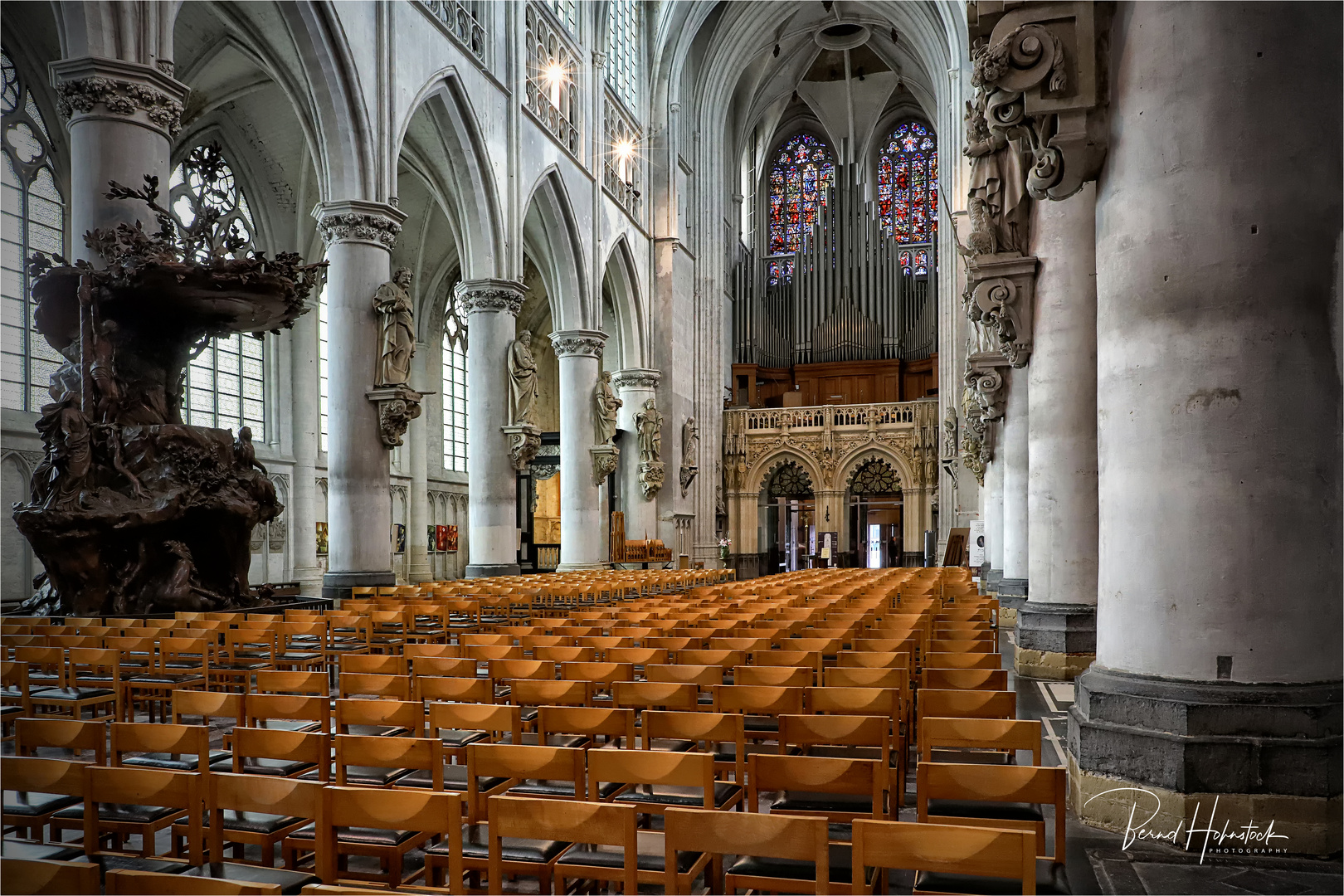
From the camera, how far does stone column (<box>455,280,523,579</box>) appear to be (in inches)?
917

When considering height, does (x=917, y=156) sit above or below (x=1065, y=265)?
above

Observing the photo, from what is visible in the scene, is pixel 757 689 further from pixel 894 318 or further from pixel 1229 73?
pixel 894 318

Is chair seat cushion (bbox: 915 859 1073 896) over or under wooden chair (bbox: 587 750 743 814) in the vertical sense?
under

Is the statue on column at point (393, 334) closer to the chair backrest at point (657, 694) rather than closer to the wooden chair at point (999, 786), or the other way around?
the chair backrest at point (657, 694)

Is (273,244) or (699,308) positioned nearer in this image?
(273,244)

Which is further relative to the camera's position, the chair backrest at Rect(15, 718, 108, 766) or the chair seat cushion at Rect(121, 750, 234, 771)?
the chair seat cushion at Rect(121, 750, 234, 771)

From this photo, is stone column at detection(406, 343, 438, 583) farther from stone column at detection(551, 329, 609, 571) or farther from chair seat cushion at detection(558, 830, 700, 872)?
chair seat cushion at detection(558, 830, 700, 872)

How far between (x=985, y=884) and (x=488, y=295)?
69.6 ft

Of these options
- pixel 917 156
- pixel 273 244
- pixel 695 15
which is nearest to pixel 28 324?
pixel 273 244

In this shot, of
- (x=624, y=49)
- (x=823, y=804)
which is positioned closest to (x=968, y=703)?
(x=823, y=804)

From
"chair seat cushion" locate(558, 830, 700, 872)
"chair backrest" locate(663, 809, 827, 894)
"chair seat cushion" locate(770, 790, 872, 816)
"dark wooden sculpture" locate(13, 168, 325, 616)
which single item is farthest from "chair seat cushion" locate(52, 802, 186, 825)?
"dark wooden sculpture" locate(13, 168, 325, 616)

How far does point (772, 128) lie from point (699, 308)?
14.6 m

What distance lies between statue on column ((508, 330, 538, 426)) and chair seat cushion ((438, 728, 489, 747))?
705 inches

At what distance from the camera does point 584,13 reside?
2906 cm
